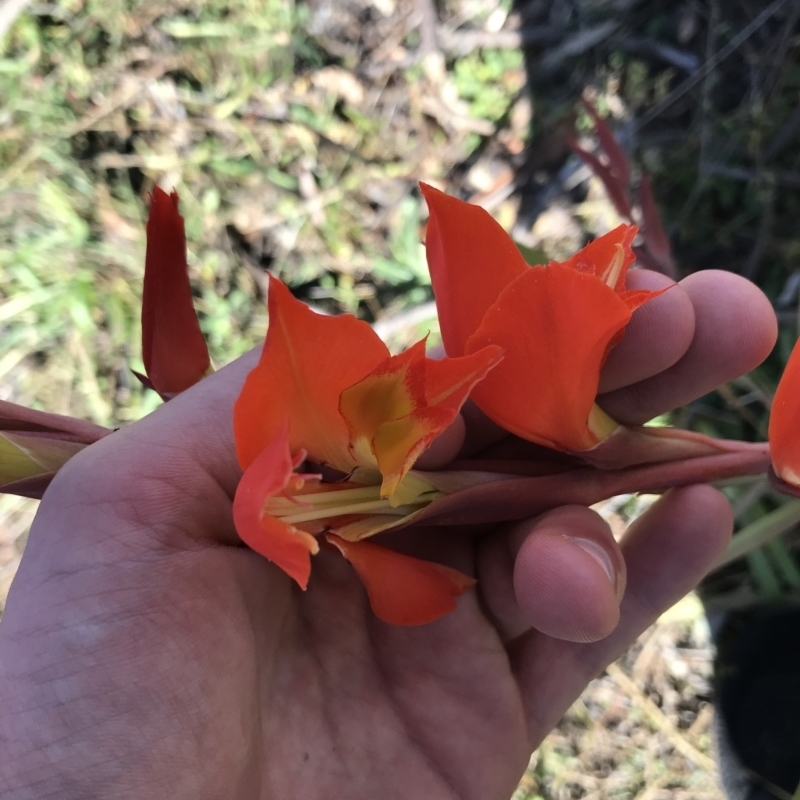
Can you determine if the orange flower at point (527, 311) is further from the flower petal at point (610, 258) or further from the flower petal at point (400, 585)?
the flower petal at point (400, 585)

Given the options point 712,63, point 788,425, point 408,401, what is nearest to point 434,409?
point 408,401

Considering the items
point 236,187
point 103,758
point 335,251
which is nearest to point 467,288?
point 103,758

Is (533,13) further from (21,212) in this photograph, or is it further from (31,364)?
(31,364)

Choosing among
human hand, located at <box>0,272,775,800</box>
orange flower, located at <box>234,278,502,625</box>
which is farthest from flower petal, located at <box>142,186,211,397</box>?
orange flower, located at <box>234,278,502,625</box>

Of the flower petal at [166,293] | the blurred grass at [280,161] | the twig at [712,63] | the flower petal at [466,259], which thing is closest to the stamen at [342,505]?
the flower petal at [466,259]

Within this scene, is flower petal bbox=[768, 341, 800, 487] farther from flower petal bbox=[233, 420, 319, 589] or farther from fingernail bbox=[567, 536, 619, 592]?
flower petal bbox=[233, 420, 319, 589]

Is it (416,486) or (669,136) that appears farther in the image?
(669,136)
